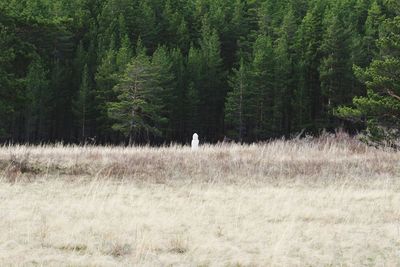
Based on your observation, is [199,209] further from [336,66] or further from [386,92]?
[336,66]

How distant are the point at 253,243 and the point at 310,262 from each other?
0.93m

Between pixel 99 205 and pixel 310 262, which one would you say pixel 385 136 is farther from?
pixel 310 262

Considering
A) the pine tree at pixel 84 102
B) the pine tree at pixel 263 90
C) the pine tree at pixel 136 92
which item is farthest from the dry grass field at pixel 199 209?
the pine tree at pixel 263 90

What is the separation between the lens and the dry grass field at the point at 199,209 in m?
5.84

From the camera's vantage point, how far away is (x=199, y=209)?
8.48 metres

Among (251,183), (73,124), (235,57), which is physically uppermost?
(235,57)

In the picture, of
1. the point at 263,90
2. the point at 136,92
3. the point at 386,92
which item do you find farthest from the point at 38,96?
the point at 386,92

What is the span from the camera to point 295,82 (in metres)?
59.3

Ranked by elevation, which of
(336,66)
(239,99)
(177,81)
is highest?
(336,66)

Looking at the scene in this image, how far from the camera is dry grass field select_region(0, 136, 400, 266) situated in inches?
230

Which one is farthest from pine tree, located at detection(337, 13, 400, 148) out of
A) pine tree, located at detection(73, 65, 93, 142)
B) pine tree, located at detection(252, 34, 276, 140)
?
Answer: pine tree, located at detection(73, 65, 93, 142)

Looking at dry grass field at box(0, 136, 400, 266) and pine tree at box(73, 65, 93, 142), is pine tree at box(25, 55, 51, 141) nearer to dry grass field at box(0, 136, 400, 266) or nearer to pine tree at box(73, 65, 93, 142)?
pine tree at box(73, 65, 93, 142)

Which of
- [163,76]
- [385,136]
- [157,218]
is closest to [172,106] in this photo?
[163,76]

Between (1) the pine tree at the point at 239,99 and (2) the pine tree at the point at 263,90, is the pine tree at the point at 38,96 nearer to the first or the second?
(1) the pine tree at the point at 239,99
